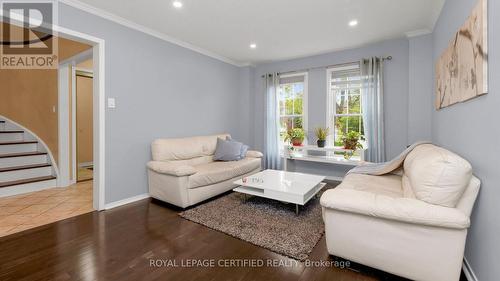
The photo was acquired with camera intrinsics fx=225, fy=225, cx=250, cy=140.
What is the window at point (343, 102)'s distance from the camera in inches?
165

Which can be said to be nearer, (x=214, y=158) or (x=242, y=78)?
(x=214, y=158)

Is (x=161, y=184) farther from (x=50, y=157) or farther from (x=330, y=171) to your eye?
(x=330, y=171)

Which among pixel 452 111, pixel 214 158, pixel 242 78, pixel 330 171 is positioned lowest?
pixel 330 171

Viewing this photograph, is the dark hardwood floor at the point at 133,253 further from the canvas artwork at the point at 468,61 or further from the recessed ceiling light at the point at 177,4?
the recessed ceiling light at the point at 177,4

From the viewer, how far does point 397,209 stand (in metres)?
1.49

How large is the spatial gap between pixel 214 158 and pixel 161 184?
123 cm

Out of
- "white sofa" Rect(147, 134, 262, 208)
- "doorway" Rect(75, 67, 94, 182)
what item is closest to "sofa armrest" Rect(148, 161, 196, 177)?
"white sofa" Rect(147, 134, 262, 208)

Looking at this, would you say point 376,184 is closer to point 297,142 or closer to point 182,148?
point 297,142

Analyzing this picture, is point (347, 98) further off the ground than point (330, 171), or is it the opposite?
point (347, 98)

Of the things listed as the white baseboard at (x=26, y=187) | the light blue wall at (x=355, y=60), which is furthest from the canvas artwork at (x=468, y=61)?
the white baseboard at (x=26, y=187)

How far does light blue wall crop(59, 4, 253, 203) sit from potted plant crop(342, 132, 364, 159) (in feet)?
8.53

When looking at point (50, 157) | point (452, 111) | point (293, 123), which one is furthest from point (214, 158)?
point (452, 111)

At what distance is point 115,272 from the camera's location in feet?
5.49

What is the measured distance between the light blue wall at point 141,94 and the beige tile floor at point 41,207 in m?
0.51
